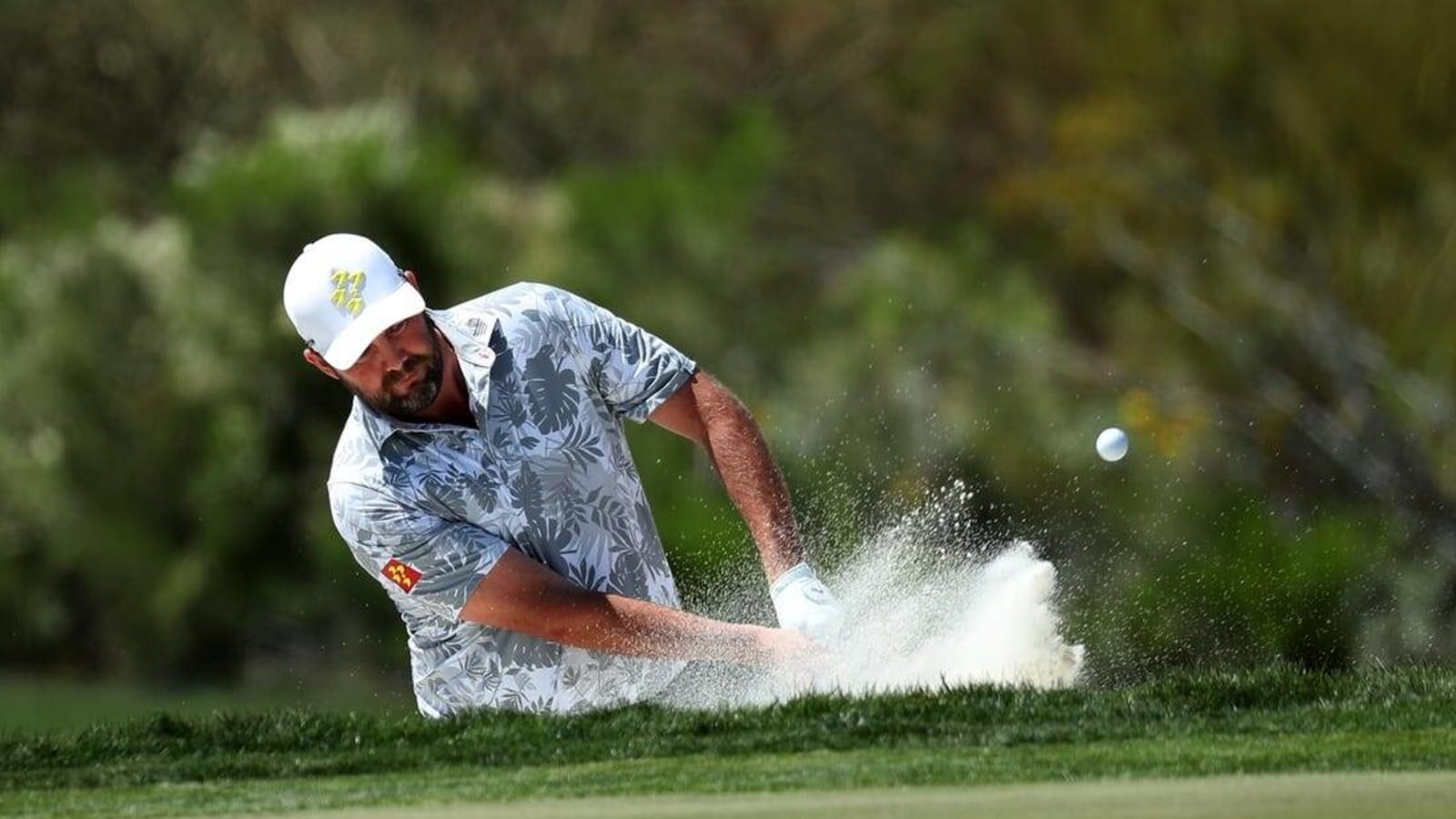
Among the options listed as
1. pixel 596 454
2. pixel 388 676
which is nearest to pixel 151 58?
pixel 388 676

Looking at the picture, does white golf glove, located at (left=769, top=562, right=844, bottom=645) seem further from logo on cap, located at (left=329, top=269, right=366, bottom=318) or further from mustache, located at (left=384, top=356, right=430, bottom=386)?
logo on cap, located at (left=329, top=269, right=366, bottom=318)

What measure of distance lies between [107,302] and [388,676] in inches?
142

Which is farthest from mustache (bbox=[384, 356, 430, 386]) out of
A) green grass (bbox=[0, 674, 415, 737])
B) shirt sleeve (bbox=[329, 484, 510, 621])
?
green grass (bbox=[0, 674, 415, 737])

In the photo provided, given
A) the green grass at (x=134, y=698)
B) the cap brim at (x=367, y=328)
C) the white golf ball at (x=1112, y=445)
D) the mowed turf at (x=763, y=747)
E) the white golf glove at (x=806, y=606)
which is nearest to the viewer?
the mowed turf at (x=763, y=747)

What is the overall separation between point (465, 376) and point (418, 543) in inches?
13.9

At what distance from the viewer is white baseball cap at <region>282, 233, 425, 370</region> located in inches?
215

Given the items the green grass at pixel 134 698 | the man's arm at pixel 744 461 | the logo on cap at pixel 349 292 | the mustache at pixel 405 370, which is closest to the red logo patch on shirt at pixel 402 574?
the mustache at pixel 405 370

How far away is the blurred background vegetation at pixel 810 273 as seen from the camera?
44.8 ft

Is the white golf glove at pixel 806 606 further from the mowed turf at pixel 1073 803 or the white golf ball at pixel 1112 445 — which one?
the white golf ball at pixel 1112 445

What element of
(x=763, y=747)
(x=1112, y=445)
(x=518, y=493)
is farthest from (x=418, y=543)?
(x=1112, y=445)

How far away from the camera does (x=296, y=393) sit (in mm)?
18016

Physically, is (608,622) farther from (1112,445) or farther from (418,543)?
(1112,445)

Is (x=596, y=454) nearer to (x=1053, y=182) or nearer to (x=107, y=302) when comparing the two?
(x=107, y=302)

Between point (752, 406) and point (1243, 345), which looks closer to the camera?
point (752, 406)
